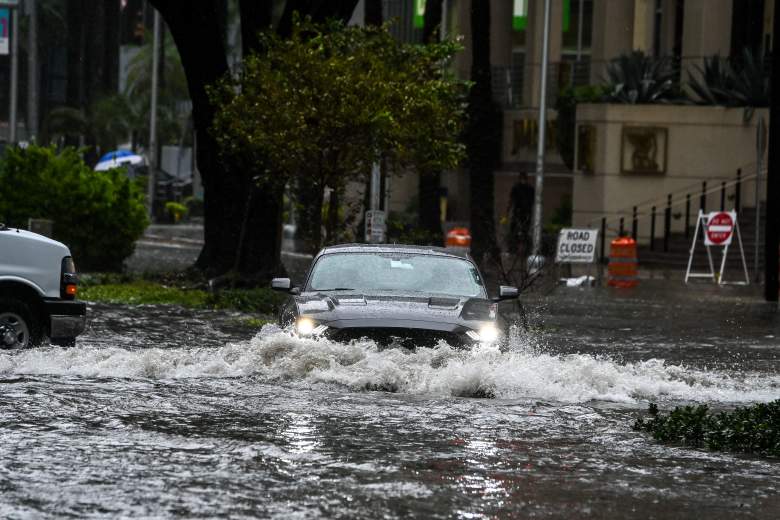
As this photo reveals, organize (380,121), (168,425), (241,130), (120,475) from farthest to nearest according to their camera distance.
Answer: (241,130) < (380,121) < (168,425) < (120,475)

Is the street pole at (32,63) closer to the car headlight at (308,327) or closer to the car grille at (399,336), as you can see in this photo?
the car headlight at (308,327)

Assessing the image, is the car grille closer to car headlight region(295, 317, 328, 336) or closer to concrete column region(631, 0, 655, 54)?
car headlight region(295, 317, 328, 336)

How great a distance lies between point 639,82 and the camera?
41344mm

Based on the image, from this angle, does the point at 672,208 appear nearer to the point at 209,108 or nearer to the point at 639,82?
the point at 639,82

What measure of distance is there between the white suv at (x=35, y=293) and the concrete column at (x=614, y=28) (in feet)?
108

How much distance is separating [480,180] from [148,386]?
75.3ft

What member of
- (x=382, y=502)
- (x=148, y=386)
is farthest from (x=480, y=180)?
(x=382, y=502)

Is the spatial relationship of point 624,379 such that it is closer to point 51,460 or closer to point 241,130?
point 51,460

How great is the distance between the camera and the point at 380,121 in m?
23.5

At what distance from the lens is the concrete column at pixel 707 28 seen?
43.7m

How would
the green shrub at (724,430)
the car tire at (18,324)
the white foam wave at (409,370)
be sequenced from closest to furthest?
the green shrub at (724,430)
the white foam wave at (409,370)
the car tire at (18,324)

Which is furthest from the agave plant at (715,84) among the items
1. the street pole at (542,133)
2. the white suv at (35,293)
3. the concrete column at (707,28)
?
the white suv at (35,293)

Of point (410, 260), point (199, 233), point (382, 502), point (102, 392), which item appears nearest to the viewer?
point (382, 502)

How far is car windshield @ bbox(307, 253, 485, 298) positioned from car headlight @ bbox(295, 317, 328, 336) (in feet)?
3.71
